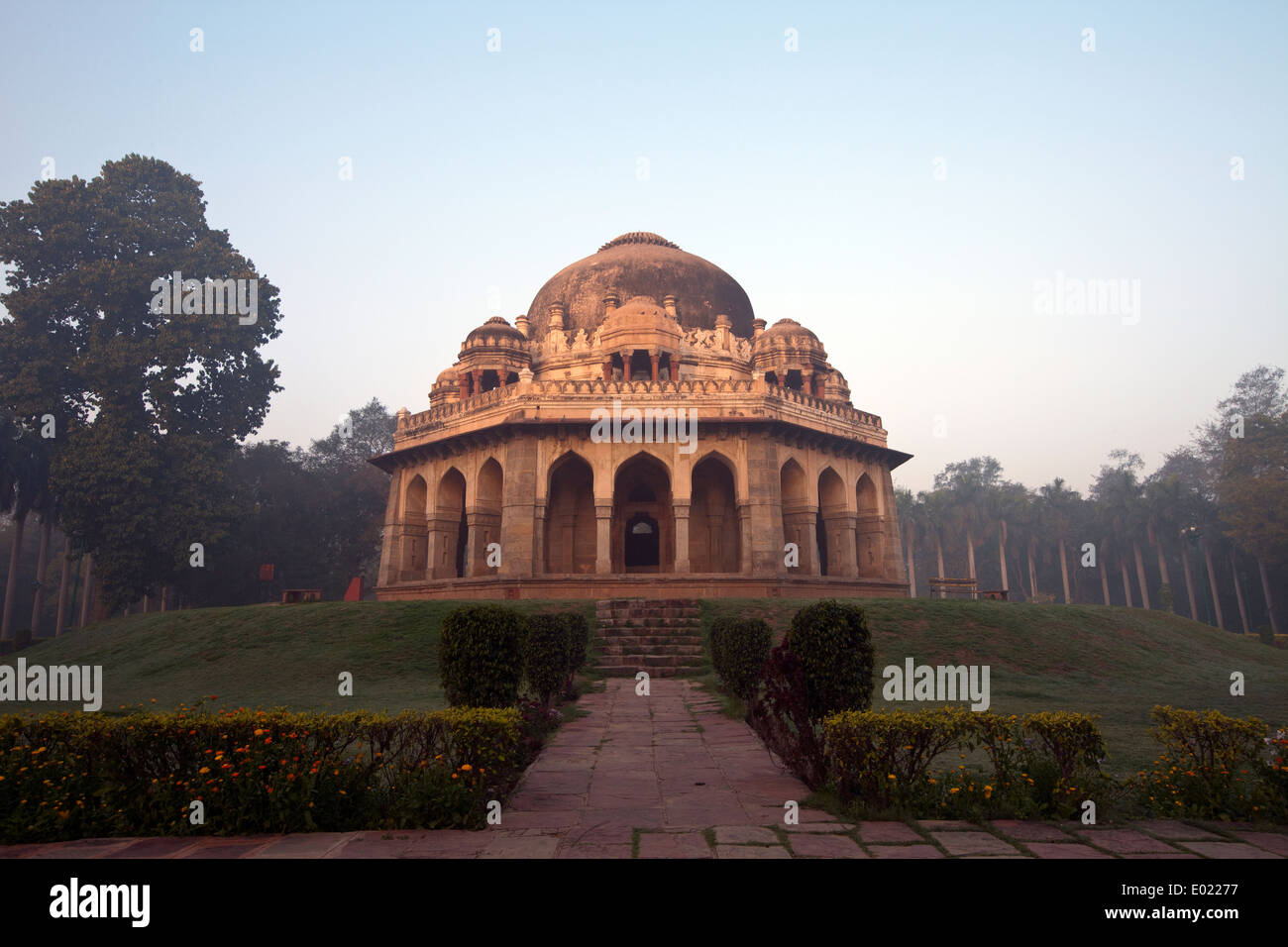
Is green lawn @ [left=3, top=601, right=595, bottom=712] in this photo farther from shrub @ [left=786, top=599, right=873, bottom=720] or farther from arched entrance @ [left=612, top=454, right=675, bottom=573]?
arched entrance @ [left=612, top=454, right=675, bottom=573]

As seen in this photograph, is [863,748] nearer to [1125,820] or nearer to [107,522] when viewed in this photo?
[1125,820]

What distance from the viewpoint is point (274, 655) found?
585 inches

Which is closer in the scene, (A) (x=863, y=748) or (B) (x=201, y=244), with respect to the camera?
(A) (x=863, y=748)

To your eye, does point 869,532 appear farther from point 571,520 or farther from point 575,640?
point 575,640

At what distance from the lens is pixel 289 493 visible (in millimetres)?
40406

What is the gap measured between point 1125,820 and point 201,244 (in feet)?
110

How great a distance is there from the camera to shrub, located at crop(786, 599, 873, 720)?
6.41 meters

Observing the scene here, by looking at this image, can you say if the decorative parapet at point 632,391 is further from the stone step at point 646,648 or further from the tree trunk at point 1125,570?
the tree trunk at point 1125,570

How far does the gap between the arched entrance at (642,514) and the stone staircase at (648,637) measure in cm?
871

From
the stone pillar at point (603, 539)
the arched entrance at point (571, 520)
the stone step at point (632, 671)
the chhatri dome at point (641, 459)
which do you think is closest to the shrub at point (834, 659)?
the stone step at point (632, 671)

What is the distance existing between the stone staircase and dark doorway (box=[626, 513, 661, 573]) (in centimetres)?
926

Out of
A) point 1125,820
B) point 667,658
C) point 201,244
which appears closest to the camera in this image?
point 1125,820

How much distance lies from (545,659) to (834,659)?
441cm

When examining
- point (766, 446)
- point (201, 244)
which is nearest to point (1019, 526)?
point (766, 446)
